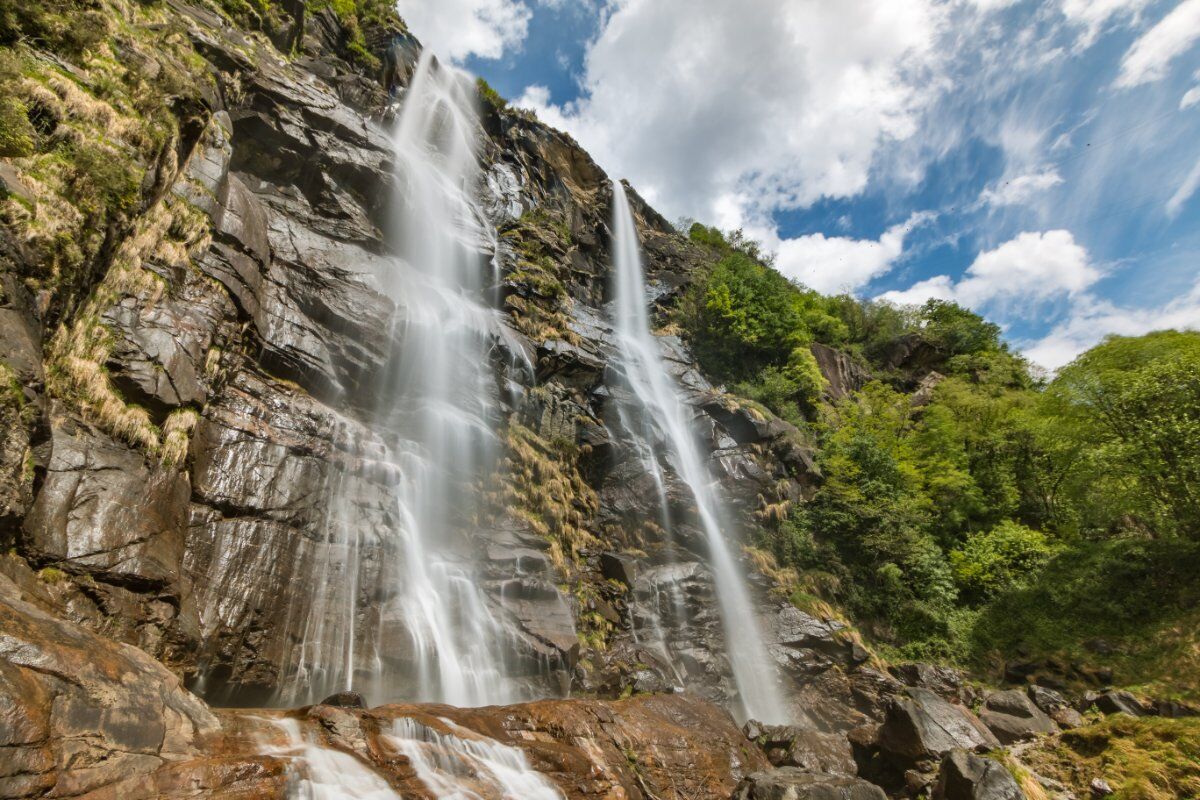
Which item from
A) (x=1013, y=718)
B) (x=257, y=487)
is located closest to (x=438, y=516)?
(x=257, y=487)

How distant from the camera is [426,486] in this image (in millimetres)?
13430

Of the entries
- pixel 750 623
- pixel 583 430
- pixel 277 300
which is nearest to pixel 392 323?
pixel 277 300

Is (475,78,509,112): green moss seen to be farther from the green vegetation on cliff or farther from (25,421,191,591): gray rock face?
(25,421,191,591): gray rock face

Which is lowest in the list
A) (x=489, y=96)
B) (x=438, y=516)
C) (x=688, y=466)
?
(x=438, y=516)

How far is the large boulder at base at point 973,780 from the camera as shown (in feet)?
20.9

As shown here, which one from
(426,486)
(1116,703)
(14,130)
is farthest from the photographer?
(426,486)

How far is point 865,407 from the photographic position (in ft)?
87.4

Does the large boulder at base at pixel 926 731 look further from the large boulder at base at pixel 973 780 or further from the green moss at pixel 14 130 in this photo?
the green moss at pixel 14 130

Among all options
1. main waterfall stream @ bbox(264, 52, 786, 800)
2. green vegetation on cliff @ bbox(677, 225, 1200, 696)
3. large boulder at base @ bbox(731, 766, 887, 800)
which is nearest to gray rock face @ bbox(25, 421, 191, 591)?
main waterfall stream @ bbox(264, 52, 786, 800)

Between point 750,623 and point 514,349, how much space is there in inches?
446

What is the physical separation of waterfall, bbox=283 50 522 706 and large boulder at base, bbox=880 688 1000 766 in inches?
278

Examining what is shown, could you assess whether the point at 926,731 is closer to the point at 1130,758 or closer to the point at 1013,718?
the point at 1013,718

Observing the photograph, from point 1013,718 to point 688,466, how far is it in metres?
11.4

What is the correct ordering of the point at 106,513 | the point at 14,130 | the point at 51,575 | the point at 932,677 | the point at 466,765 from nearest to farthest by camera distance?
the point at 51,575, the point at 466,765, the point at 106,513, the point at 14,130, the point at 932,677
